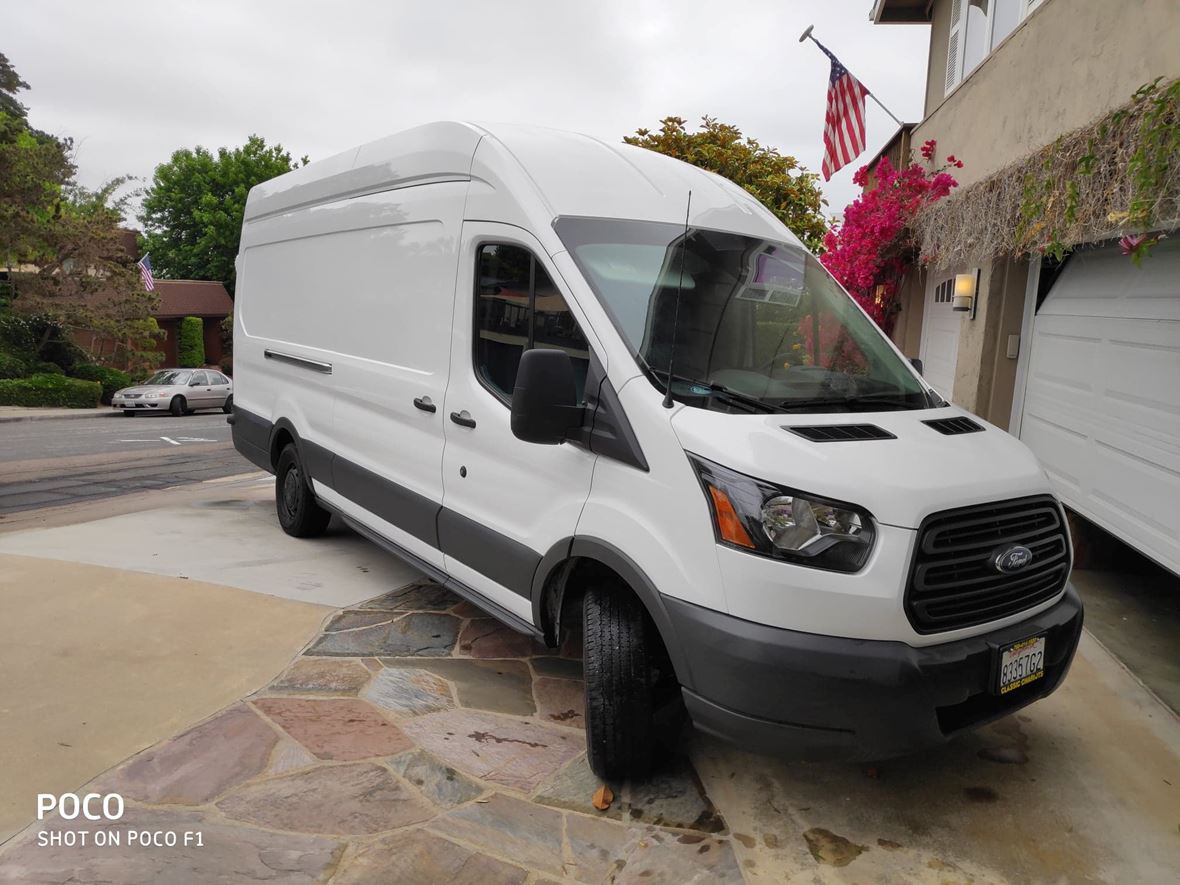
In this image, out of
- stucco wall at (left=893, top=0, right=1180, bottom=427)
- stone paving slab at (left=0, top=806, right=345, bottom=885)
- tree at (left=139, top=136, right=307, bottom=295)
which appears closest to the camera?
stone paving slab at (left=0, top=806, right=345, bottom=885)

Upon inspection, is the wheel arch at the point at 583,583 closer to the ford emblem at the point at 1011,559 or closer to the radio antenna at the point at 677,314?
the radio antenna at the point at 677,314

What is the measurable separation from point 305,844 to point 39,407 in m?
27.2

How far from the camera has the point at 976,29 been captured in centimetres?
945

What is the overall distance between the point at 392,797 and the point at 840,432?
82.7 inches

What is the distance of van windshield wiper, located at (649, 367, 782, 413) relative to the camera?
10.2 feet

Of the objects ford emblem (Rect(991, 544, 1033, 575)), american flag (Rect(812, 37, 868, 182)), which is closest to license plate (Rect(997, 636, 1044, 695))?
ford emblem (Rect(991, 544, 1033, 575))

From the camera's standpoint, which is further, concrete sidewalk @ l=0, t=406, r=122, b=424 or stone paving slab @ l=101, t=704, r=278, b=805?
concrete sidewalk @ l=0, t=406, r=122, b=424

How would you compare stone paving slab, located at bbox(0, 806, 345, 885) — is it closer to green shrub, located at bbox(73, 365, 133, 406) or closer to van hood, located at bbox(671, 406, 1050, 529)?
van hood, located at bbox(671, 406, 1050, 529)

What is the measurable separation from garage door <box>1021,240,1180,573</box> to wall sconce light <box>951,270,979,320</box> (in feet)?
3.00

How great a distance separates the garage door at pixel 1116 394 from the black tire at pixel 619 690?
321cm

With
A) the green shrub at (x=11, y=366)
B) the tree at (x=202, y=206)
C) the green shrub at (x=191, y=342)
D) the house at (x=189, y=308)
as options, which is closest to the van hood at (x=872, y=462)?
the green shrub at (x=11, y=366)

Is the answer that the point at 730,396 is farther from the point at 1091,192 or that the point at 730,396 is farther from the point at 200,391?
the point at 200,391

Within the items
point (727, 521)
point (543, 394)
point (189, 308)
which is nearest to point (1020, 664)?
point (727, 521)

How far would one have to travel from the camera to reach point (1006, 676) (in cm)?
295
